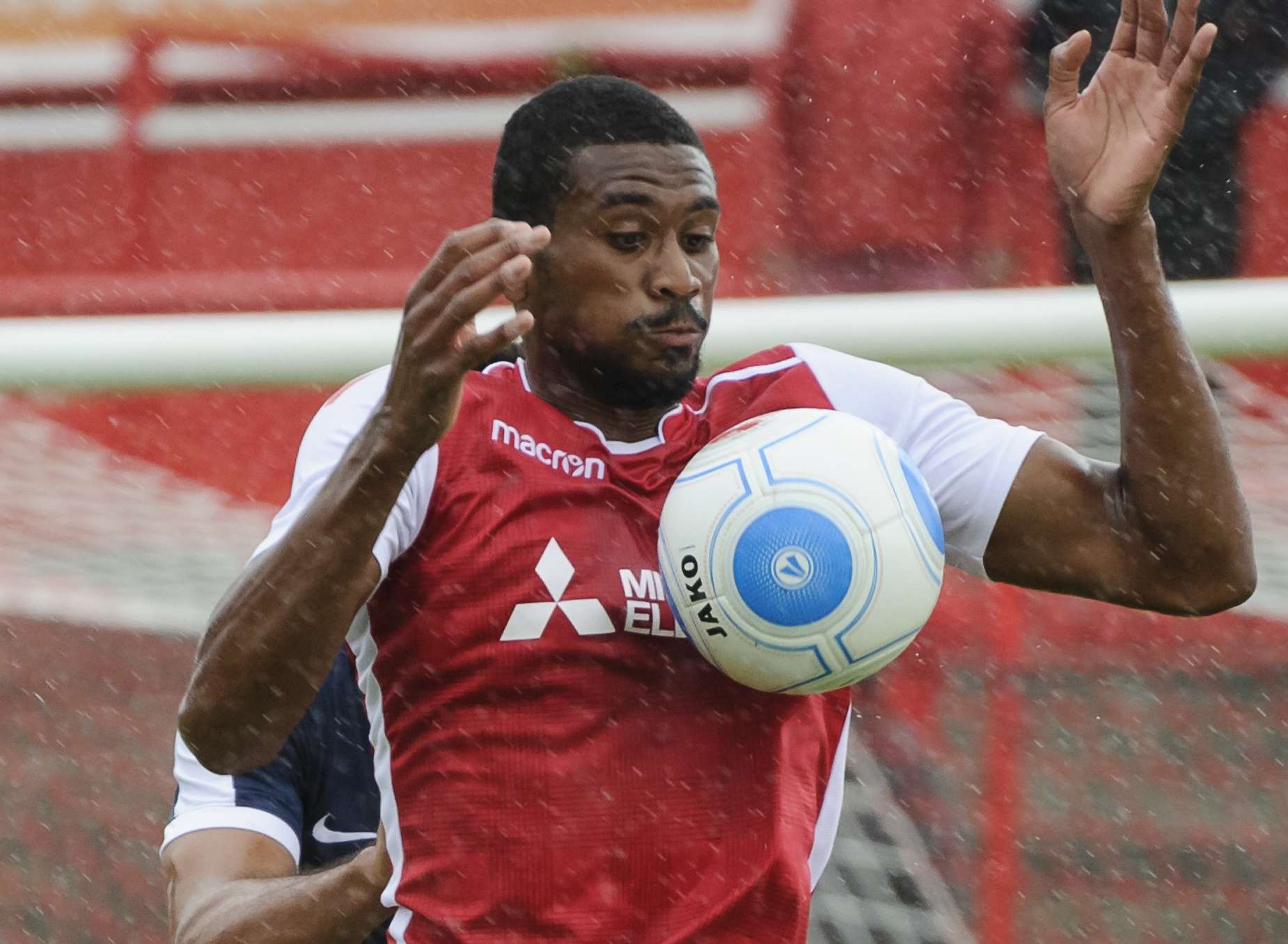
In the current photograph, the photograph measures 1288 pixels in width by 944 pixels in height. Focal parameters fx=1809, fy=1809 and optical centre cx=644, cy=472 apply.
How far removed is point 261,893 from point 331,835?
0.42 m

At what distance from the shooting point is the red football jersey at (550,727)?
7.79 feet

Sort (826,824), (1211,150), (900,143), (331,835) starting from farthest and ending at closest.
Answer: (900,143) < (1211,150) < (331,835) < (826,824)

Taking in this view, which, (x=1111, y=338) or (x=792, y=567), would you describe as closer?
(x=792, y=567)

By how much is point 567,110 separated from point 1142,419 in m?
0.95

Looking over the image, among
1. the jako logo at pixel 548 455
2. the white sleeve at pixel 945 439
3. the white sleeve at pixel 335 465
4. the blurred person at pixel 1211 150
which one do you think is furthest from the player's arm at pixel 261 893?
the blurred person at pixel 1211 150

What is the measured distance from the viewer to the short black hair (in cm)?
262

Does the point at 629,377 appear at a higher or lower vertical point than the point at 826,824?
higher

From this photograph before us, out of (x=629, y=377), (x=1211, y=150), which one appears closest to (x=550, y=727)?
(x=629, y=377)

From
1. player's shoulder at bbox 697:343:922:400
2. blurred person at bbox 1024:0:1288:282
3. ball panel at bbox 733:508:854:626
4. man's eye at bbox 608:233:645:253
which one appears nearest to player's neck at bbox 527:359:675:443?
player's shoulder at bbox 697:343:922:400

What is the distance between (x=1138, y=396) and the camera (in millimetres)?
2523

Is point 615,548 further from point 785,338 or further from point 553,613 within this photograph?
point 785,338

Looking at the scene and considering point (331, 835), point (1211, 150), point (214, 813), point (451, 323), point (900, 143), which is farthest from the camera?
point (900, 143)

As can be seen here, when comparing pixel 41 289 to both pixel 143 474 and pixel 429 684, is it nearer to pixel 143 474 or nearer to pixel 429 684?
pixel 143 474

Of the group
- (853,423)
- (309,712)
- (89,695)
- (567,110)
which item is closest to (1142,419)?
(853,423)
